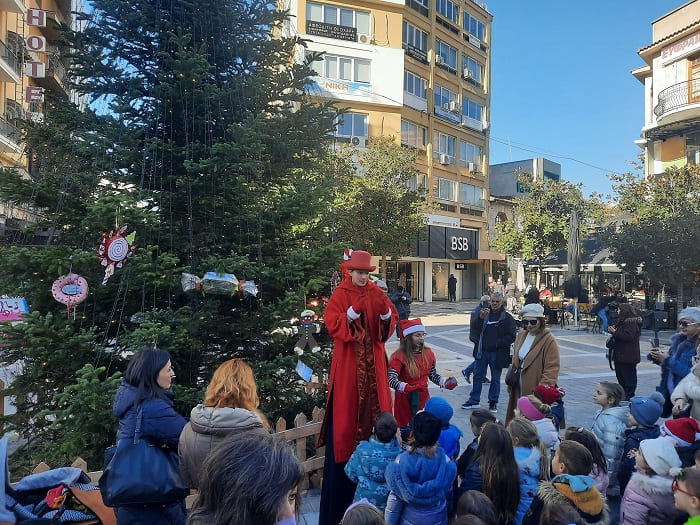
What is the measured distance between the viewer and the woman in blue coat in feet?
8.50

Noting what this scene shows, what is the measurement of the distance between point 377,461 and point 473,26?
41030mm

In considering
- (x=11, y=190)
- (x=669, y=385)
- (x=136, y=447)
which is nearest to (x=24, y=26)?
(x=11, y=190)

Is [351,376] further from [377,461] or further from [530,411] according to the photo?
[530,411]

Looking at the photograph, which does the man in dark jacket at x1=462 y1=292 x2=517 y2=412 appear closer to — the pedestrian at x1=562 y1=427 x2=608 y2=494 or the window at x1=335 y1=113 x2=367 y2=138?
the pedestrian at x1=562 y1=427 x2=608 y2=494

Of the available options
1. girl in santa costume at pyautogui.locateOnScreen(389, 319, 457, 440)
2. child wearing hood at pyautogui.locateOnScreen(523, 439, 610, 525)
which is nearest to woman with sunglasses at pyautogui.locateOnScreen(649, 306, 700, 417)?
girl in santa costume at pyautogui.locateOnScreen(389, 319, 457, 440)

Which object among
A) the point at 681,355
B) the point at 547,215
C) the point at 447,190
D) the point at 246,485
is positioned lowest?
the point at 681,355

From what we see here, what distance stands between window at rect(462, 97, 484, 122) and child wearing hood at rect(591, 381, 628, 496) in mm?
34417

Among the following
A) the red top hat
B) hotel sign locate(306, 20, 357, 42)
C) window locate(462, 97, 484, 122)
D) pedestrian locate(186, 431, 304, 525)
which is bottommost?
pedestrian locate(186, 431, 304, 525)

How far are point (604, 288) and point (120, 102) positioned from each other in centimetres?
2005

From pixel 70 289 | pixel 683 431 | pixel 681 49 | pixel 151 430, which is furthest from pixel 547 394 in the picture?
pixel 681 49

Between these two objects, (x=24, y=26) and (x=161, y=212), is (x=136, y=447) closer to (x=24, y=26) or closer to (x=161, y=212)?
(x=161, y=212)

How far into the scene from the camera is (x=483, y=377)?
25.7ft

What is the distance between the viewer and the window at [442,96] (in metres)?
33.4

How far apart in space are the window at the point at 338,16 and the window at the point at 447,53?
690 cm
